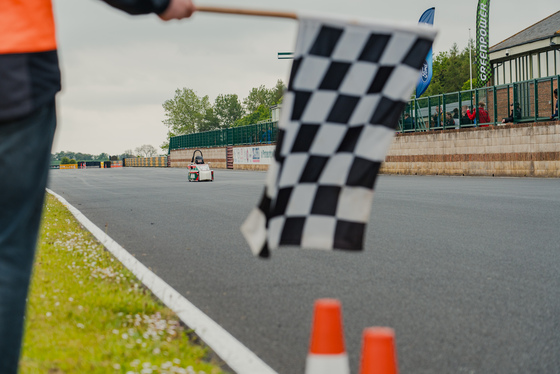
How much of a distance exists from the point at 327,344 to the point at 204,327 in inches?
55.5

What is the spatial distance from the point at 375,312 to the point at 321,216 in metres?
1.56

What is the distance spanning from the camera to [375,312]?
3.93 m

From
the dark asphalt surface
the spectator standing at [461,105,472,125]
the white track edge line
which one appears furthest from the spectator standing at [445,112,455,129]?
the white track edge line

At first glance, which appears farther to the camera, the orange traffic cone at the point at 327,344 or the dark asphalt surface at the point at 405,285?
the dark asphalt surface at the point at 405,285

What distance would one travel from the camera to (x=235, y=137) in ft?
172

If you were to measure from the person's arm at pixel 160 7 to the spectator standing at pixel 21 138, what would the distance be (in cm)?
24

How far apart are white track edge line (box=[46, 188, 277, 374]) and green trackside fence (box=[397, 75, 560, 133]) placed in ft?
63.0

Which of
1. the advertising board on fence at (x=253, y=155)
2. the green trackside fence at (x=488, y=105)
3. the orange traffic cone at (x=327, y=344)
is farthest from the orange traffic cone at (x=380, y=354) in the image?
the advertising board on fence at (x=253, y=155)

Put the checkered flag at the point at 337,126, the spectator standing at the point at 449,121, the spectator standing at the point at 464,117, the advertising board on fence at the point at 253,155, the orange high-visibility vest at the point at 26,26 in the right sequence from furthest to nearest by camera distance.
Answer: the advertising board on fence at the point at 253,155 → the spectator standing at the point at 449,121 → the spectator standing at the point at 464,117 → the checkered flag at the point at 337,126 → the orange high-visibility vest at the point at 26,26

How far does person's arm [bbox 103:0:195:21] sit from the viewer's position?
77.8 inches

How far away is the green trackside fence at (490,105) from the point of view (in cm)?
2159

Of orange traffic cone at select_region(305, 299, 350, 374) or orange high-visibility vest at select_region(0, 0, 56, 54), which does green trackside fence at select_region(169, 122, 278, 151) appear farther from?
orange high-visibility vest at select_region(0, 0, 56, 54)

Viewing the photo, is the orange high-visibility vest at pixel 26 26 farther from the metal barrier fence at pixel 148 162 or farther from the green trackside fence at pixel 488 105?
the metal barrier fence at pixel 148 162

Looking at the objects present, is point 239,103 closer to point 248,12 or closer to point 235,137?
point 235,137
